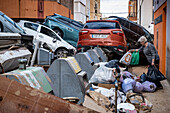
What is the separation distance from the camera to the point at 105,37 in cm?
840

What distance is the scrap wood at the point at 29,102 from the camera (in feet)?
5.28

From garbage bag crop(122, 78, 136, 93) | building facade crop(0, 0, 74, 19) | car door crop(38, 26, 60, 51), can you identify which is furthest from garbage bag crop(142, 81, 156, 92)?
building facade crop(0, 0, 74, 19)

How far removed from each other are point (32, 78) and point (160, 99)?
13.2ft

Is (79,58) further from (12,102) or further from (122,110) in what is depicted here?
(12,102)

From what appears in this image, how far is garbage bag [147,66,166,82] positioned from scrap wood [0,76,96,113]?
5.21 metres

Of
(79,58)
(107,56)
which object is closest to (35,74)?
(79,58)

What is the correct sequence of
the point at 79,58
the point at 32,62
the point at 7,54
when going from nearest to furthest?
the point at 7,54 < the point at 79,58 < the point at 32,62

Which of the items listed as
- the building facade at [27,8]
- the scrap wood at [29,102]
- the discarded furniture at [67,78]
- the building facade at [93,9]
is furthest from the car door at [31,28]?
the building facade at [93,9]

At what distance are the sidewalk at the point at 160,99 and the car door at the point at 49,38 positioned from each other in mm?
7343

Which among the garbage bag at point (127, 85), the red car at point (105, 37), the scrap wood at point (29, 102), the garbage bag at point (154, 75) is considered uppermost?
the red car at point (105, 37)

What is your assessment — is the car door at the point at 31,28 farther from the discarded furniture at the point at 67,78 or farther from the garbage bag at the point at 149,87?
the discarded furniture at the point at 67,78

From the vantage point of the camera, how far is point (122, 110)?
371 cm

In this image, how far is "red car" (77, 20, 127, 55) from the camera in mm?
8359

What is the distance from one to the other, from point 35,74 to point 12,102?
0.89m
